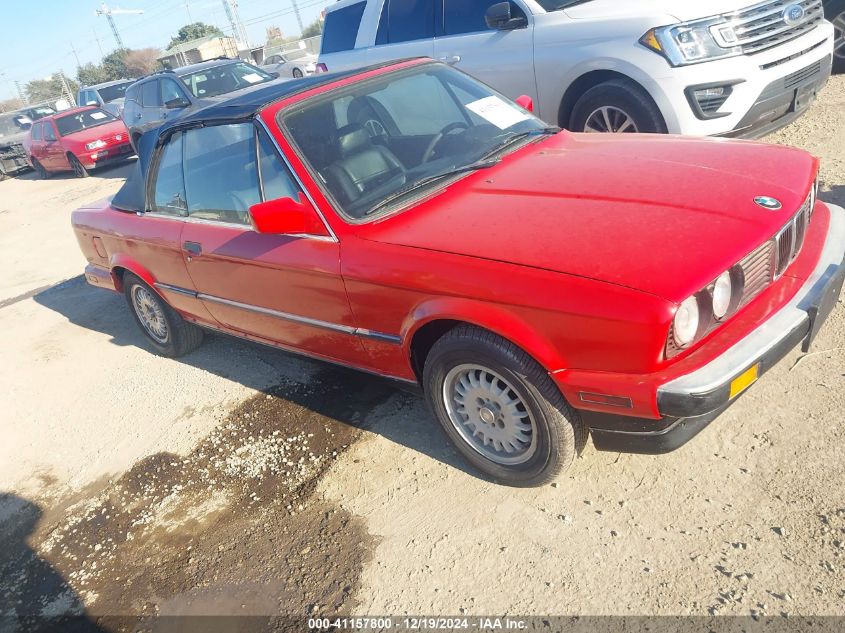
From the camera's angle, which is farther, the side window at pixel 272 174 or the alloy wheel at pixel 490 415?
the side window at pixel 272 174

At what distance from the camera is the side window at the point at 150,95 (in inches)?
480

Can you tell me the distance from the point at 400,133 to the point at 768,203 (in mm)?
1749

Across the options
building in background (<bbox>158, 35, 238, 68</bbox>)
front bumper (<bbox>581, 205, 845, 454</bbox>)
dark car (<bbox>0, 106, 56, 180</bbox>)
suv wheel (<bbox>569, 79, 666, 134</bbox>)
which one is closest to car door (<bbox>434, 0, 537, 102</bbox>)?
suv wheel (<bbox>569, 79, 666, 134</bbox>)

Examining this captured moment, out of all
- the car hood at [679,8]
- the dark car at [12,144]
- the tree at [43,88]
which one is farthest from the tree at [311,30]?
the car hood at [679,8]

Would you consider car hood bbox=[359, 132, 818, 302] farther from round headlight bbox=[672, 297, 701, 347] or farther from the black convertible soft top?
the black convertible soft top

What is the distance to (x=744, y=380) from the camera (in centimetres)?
233

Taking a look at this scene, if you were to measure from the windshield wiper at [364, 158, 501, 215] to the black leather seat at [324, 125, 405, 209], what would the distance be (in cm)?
11

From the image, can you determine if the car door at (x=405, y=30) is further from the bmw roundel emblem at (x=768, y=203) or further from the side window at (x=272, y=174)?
the bmw roundel emblem at (x=768, y=203)

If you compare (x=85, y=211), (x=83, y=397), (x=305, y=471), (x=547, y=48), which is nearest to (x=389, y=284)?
(x=305, y=471)

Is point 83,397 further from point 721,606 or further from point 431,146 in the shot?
point 721,606

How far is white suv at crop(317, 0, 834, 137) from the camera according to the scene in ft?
16.2

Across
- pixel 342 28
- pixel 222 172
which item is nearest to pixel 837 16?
pixel 342 28

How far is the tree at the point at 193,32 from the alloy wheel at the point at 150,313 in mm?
71947

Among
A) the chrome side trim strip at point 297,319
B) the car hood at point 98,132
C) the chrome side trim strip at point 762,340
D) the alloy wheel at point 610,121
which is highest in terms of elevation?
the car hood at point 98,132
